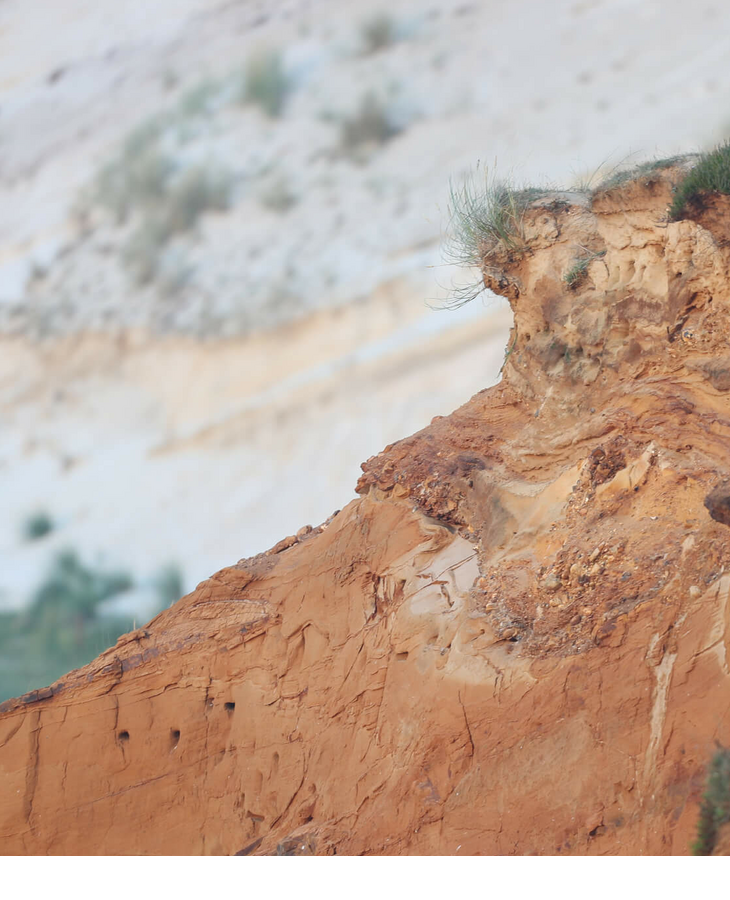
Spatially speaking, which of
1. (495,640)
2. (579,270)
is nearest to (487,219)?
(579,270)

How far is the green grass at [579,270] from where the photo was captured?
5.57 m

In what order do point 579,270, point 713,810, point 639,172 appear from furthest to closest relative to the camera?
1. point 579,270
2. point 639,172
3. point 713,810

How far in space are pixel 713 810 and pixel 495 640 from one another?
1.46 metres

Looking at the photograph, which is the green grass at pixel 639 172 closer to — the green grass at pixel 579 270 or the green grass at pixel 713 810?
the green grass at pixel 579 270

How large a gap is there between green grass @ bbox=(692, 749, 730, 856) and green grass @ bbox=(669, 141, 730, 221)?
2.82m

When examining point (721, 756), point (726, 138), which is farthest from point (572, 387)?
point (721, 756)

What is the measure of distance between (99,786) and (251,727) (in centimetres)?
125

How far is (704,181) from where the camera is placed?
498 centimetres

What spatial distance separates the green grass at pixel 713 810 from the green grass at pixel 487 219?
336cm

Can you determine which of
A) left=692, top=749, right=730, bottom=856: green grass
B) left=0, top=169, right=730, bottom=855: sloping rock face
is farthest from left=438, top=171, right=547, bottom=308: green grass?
left=692, top=749, right=730, bottom=856: green grass

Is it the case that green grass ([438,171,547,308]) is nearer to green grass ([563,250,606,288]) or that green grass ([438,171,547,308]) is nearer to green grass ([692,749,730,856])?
green grass ([563,250,606,288])

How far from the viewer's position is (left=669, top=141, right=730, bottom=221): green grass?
4.92 metres

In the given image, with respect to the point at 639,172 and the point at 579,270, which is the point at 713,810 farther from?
the point at 639,172

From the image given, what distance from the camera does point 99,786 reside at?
6.60 metres
